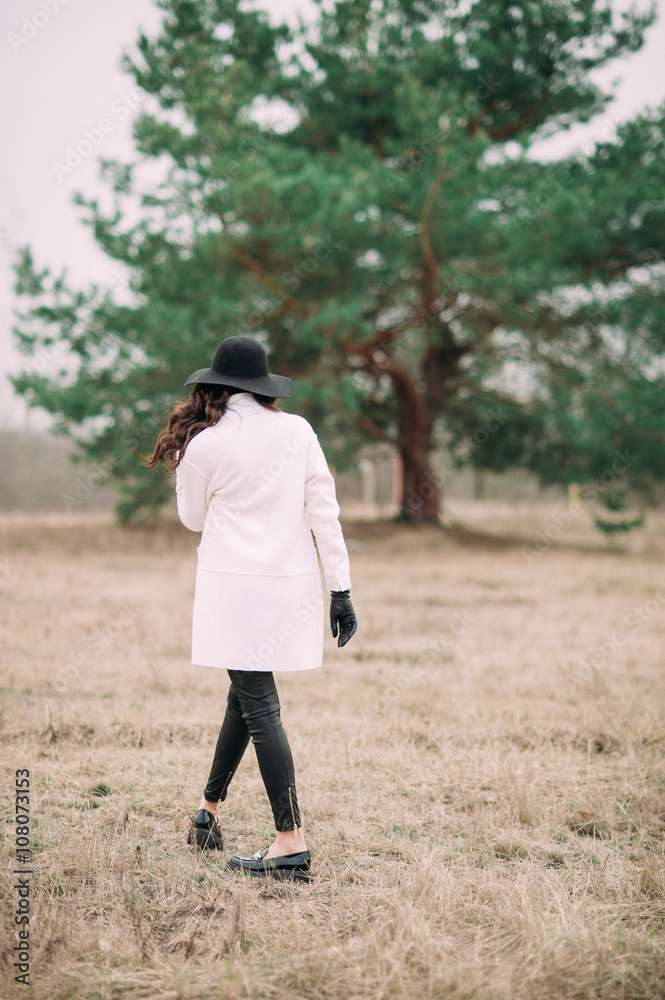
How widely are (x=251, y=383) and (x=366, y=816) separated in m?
1.83

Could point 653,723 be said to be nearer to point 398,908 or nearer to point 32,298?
point 398,908

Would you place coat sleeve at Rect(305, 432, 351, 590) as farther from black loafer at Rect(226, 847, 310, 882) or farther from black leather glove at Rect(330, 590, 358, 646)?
black loafer at Rect(226, 847, 310, 882)

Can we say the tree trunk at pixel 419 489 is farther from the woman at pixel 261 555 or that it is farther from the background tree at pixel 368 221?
the woman at pixel 261 555

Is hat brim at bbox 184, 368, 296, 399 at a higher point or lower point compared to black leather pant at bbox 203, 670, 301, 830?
higher

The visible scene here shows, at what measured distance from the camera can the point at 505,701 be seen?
4.37 m

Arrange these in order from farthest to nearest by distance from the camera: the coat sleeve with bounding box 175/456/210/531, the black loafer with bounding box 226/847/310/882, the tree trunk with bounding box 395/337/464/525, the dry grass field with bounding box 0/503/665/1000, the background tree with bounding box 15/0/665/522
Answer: the tree trunk with bounding box 395/337/464/525
the background tree with bounding box 15/0/665/522
the coat sleeve with bounding box 175/456/210/531
the black loafer with bounding box 226/847/310/882
the dry grass field with bounding box 0/503/665/1000

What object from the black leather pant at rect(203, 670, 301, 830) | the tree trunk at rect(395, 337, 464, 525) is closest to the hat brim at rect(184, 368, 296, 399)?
the black leather pant at rect(203, 670, 301, 830)

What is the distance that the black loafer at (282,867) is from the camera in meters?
2.38

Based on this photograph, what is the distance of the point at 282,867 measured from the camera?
94.4 inches

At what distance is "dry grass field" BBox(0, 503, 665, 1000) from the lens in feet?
6.18

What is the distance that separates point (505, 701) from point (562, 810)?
1429 millimetres

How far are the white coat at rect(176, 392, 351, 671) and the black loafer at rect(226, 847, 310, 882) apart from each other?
26.0 inches

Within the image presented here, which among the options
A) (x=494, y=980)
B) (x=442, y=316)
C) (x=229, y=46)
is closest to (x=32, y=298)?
→ (x=229, y=46)

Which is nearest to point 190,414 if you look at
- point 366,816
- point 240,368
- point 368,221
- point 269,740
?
point 240,368
